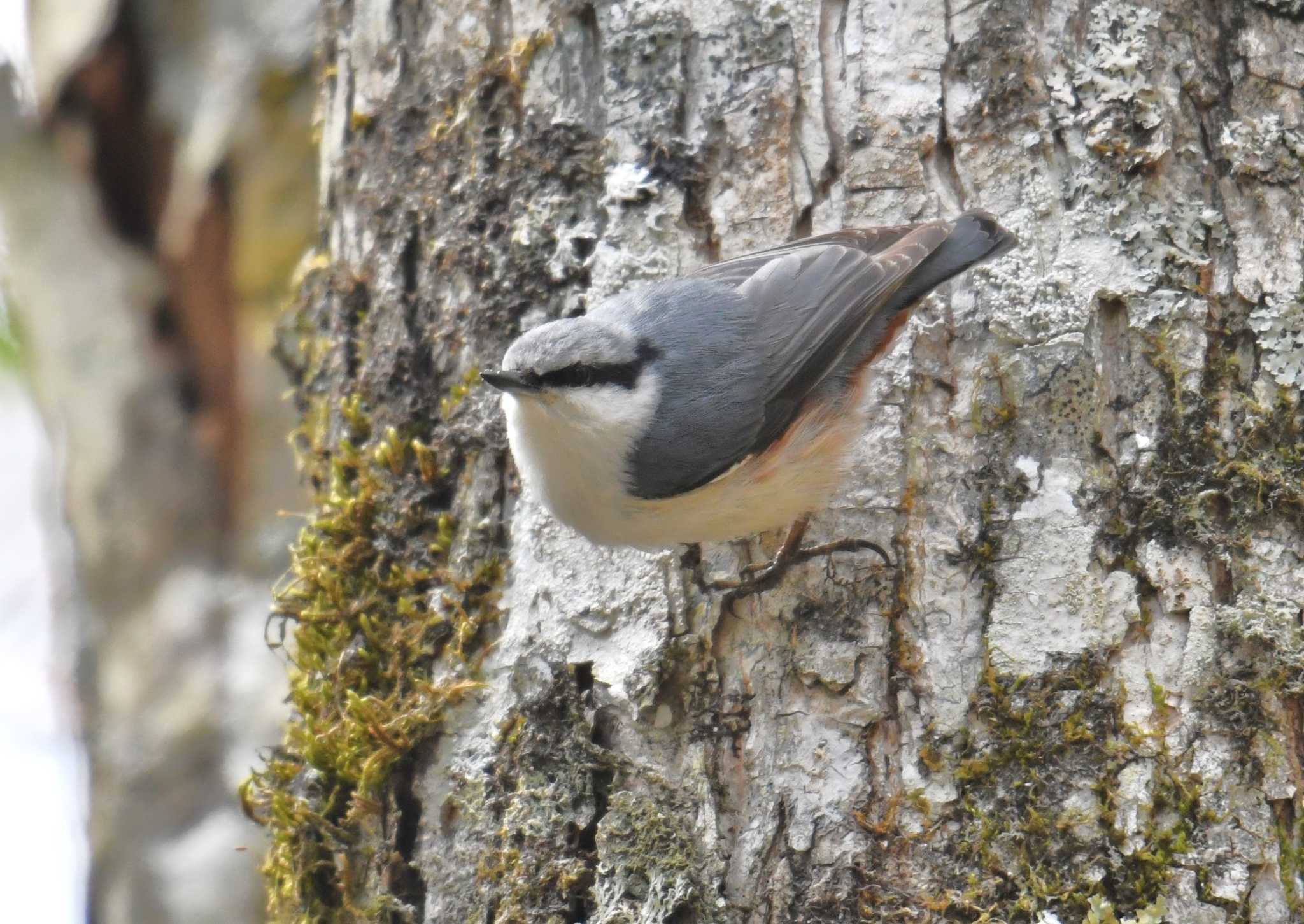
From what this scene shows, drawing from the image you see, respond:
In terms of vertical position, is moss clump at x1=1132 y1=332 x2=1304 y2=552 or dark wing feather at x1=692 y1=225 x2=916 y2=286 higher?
dark wing feather at x1=692 y1=225 x2=916 y2=286

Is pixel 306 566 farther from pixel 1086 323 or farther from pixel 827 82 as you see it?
pixel 1086 323

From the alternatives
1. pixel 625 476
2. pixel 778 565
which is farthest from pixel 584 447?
pixel 778 565

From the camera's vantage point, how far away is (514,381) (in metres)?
2.03

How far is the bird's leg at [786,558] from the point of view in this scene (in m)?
2.08

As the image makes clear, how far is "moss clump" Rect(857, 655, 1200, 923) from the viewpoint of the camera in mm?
1749

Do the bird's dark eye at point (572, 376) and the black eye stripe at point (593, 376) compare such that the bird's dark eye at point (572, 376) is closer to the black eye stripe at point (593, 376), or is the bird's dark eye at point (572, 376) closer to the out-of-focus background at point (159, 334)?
the black eye stripe at point (593, 376)

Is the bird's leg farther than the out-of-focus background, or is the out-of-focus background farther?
the out-of-focus background

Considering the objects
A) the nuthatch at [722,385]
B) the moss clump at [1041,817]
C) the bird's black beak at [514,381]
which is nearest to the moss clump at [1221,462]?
the moss clump at [1041,817]

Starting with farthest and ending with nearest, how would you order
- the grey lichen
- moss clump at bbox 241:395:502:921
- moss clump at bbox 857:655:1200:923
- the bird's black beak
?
moss clump at bbox 241:395:502:921 < the bird's black beak < the grey lichen < moss clump at bbox 857:655:1200:923

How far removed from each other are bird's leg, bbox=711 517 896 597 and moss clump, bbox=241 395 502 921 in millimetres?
453

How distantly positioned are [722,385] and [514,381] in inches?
18.4

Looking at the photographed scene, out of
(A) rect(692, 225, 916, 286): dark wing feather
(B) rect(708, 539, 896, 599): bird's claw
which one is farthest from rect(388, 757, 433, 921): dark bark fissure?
(A) rect(692, 225, 916, 286): dark wing feather

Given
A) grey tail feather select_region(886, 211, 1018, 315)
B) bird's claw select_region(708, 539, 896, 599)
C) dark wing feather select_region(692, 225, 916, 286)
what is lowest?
bird's claw select_region(708, 539, 896, 599)

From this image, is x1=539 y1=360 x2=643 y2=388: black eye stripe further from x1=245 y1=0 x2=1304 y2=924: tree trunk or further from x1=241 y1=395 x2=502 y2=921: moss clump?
x1=241 y1=395 x2=502 y2=921: moss clump
